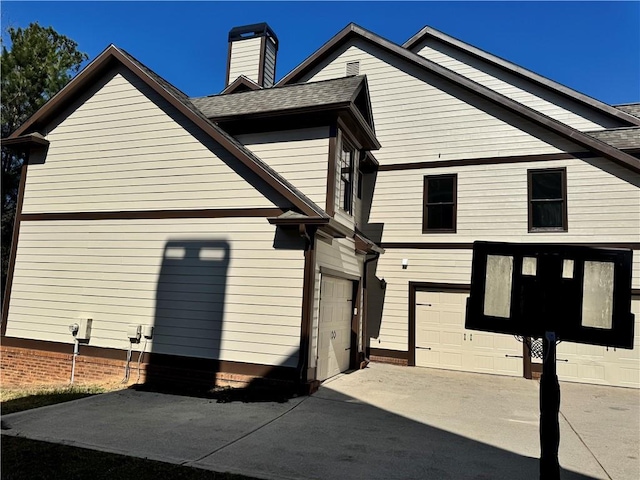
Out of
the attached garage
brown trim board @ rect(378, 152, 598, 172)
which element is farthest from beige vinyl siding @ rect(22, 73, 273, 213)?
the attached garage

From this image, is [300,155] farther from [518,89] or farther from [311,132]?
[518,89]

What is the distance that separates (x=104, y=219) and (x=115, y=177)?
0.99m

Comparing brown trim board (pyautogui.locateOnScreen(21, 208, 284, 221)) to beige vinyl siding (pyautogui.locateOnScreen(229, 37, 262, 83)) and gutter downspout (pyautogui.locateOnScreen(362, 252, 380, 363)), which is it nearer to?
gutter downspout (pyautogui.locateOnScreen(362, 252, 380, 363))

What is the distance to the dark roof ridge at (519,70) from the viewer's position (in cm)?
1302

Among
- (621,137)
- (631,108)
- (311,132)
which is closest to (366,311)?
(311,132)

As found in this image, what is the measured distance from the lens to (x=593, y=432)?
650cm

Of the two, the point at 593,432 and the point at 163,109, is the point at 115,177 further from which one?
the point at 593,432

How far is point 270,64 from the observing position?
16.3 metres

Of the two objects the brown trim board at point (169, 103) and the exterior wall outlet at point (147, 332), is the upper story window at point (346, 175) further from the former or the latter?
the exterior wall outlet at point (147, 332)

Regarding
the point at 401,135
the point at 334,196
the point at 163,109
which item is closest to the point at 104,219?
the point at 163,109

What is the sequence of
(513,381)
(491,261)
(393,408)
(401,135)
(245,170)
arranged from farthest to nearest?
(401,135)
(513,381)
(245,170)
(393,408)
(491,261)

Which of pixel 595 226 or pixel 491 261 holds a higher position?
pixel 595 226

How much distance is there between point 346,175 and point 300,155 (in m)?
1.32

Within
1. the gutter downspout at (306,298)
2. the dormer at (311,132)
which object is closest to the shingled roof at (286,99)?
the dormer at (311,132)
